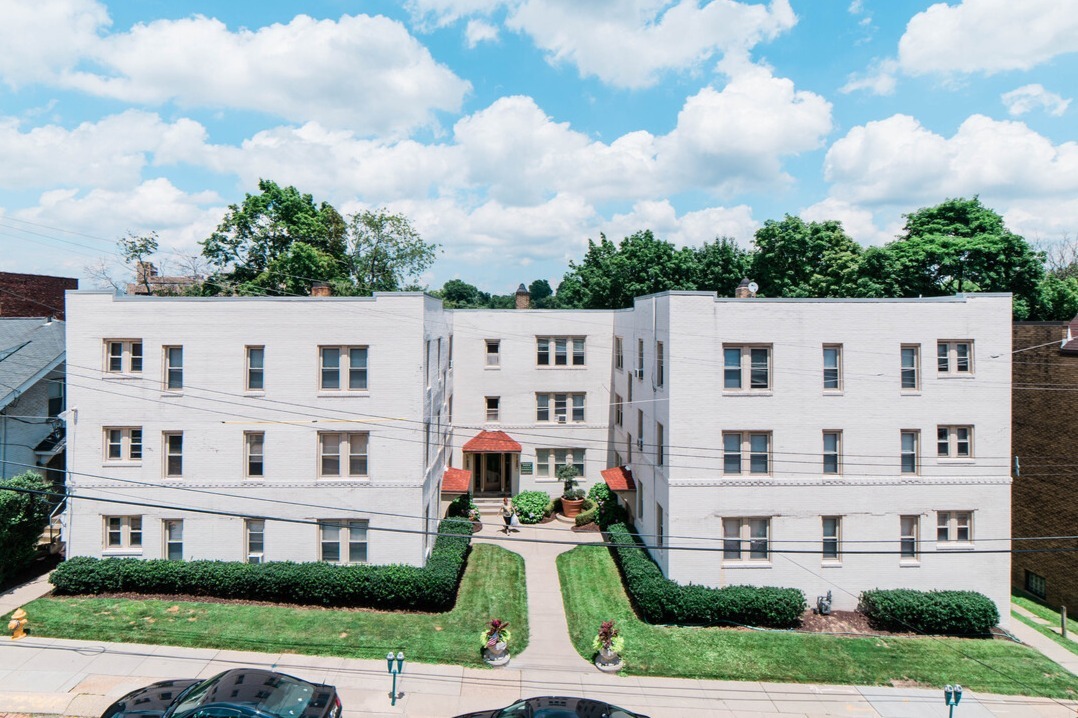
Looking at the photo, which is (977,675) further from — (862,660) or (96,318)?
(96,318)

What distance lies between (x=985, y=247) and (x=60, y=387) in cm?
4477

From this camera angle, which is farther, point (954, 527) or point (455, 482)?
point (455, 482)

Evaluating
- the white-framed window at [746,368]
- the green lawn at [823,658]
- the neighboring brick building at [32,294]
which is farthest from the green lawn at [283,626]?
the neighboring brick building at [32,294]

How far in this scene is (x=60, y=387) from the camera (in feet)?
84.8

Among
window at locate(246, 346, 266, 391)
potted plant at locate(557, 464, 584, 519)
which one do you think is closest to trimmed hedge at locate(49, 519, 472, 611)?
window at locate(246, 346, 266, 391)

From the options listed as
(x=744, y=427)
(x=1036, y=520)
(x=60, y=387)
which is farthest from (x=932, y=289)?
(x=60, y=387)

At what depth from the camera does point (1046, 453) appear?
24.5m

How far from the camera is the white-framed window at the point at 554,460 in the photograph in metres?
32.2

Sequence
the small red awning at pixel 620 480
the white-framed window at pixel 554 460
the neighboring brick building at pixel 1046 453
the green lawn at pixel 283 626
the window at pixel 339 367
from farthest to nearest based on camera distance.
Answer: the white-framed window at pixel 554 460 < the small red awning at pixel 620 480 < the neighboring brick building at pixel 1046 453 < the window at pixel 339 367 < the green lawn at pixel 283 626

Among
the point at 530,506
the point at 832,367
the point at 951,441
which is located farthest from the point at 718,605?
the point at 530,506

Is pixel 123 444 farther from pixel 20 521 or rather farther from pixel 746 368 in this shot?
pixel 746 368

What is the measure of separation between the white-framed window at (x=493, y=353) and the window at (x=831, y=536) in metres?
17.0

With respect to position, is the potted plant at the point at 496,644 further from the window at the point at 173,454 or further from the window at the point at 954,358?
the window at the point at 954,358

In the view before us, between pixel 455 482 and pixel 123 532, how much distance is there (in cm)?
1176
